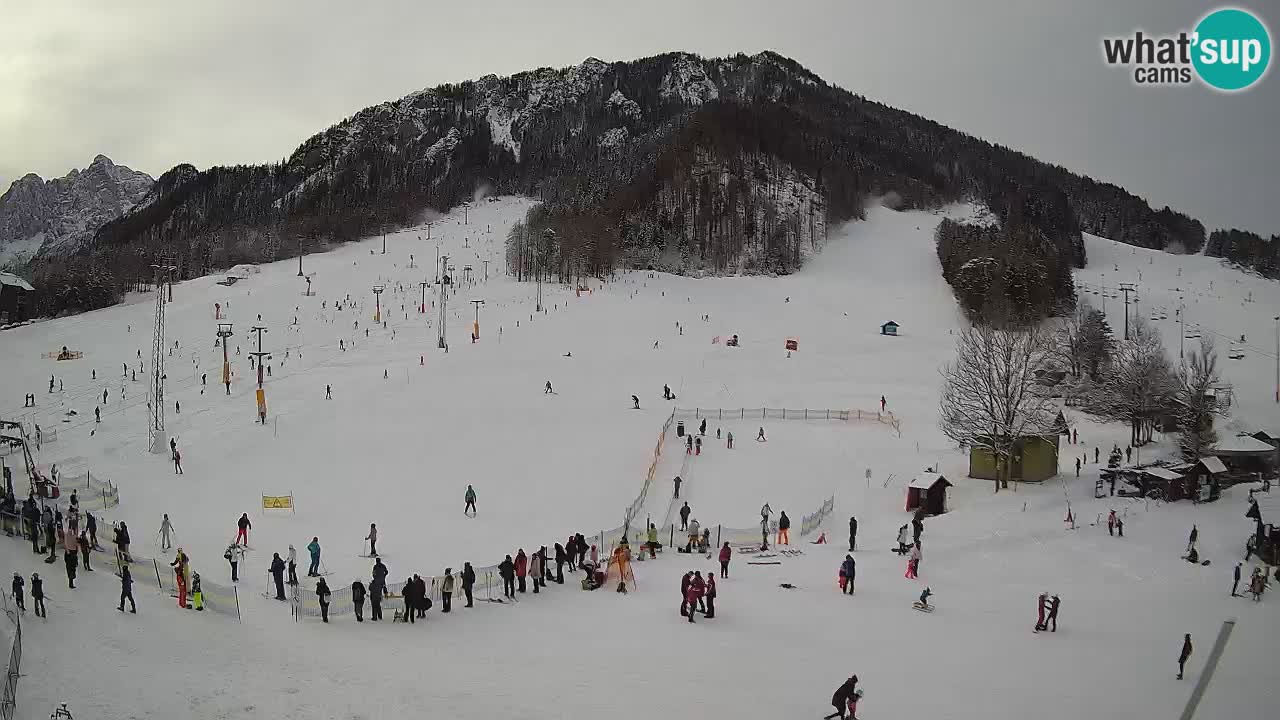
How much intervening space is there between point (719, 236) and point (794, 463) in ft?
293

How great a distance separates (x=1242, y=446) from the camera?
30.7 m

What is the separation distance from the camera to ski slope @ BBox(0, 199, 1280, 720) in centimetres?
1232

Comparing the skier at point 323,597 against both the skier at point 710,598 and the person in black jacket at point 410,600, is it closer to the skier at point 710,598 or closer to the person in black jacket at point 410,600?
the person in black jacket at point 410,600

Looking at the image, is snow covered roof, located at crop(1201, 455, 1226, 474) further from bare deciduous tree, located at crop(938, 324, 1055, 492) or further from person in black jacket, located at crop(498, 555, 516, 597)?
person in black jacket, located at crop(498, 555, 516, 597)

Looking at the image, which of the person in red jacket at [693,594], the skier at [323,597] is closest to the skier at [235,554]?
the skier at [323,597]

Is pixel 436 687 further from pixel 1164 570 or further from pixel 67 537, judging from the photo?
pixel 1164 570

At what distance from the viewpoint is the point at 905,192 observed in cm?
15112

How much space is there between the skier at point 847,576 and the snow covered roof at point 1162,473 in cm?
1390

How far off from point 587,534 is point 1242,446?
2487 centimetres

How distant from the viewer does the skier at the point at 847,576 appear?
16828 mm

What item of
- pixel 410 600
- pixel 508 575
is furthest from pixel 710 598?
pixel 410 600

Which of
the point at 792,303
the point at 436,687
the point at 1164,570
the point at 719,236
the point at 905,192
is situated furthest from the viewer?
the point at 905,192

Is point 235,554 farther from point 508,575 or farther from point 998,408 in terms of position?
point 998,408

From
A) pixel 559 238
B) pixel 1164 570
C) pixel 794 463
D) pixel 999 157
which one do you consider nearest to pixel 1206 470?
pixel 1164 570
